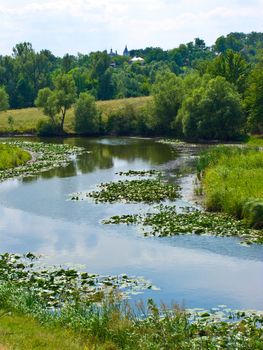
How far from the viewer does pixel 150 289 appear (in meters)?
24.2

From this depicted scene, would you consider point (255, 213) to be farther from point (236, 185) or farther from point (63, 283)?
point (63, 283)

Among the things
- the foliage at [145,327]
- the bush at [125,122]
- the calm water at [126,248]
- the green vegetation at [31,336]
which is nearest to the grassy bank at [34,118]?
the bush at [125,122]

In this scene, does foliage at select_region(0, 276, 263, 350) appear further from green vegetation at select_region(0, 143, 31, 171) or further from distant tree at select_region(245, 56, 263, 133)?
distant tree at select_region(245, 56, 263, 133)

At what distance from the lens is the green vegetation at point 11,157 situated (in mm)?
63062

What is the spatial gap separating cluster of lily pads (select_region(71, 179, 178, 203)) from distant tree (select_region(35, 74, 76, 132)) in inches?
2395

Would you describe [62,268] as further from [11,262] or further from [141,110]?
[141,110]

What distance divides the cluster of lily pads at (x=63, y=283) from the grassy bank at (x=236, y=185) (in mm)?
11610

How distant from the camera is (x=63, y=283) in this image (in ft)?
81.3

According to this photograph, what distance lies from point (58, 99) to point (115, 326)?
9399 centimetres

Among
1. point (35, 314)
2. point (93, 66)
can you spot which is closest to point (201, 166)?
point (35, 314)

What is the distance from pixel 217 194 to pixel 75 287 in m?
17.0

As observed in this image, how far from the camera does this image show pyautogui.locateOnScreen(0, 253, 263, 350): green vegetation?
16.8 m

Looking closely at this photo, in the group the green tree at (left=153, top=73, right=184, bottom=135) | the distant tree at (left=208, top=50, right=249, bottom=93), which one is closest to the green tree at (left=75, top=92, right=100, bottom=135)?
the green tree at (left=153, top=73, right=184, bottom=135)

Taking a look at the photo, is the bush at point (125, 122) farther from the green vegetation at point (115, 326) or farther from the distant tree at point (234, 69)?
the green vegetation at point (115, 326)
